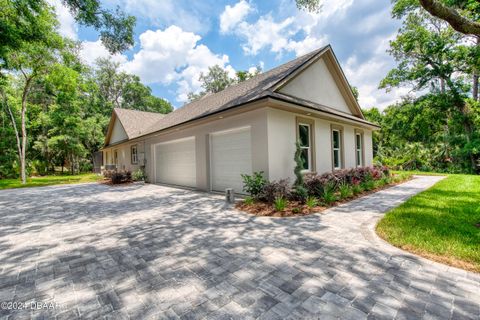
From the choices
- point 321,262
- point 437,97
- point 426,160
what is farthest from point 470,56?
point 321,262

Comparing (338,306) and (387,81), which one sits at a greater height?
(387,81)

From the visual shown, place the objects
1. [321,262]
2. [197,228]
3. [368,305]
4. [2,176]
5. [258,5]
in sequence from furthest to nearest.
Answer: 1. [2,176]
2. [258,5]
3. [197,228]
4. [321,262]
5. [368,305]

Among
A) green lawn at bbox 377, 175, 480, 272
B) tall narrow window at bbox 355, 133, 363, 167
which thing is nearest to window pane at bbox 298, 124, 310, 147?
green lawn at bbox 377, 175, 480, 272

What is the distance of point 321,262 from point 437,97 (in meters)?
21.0

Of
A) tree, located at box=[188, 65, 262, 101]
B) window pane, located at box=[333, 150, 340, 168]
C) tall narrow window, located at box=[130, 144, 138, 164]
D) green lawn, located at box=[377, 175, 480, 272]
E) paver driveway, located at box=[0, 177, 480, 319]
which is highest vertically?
tree, located at box=[188, 65, 262, 101]

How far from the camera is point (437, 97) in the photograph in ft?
54.6

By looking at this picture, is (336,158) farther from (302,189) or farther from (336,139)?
(302,189)

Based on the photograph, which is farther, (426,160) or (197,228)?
(426,160)

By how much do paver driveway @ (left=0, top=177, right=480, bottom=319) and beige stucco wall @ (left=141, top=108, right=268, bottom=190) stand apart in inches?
102

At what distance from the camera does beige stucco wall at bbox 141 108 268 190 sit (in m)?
6.89

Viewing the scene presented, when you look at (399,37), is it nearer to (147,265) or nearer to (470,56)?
→ (470,56)

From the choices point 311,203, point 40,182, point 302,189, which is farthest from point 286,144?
point 40,182

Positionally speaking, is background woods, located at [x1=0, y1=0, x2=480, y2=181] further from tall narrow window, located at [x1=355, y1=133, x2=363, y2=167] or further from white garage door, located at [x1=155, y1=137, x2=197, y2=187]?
tall narrow window, located at [x1=355, y1=133, x2=363, y2=167]

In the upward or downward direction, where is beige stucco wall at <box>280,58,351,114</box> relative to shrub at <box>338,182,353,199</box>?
upward
